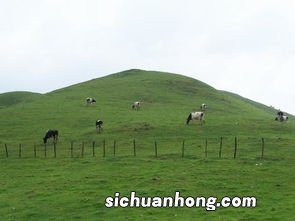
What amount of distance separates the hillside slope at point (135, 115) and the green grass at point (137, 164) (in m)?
0.18

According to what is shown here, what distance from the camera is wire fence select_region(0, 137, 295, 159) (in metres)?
50.0

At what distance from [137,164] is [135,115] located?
3364 centimetres

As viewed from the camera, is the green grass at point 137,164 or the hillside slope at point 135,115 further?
the hillside slope at point 135,115

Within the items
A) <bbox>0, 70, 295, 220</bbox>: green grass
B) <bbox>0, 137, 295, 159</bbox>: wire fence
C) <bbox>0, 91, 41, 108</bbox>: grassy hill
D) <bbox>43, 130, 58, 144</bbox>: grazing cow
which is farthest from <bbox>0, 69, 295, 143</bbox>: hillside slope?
<bbox>0, 91, 41, 108</bbox>: grassy hill

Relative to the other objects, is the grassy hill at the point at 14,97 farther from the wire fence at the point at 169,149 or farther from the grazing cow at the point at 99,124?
the wire fence at the point at 169,149

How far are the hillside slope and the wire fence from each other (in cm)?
405

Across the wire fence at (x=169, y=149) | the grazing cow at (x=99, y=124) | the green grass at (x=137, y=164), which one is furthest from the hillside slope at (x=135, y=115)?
the wire fence at (x=169, y=149)

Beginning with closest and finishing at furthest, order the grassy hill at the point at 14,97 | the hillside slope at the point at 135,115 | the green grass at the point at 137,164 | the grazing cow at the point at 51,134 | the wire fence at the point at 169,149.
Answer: the green grass at the point at 137,164, the wire fence at the point at 169,149, the grazing cow at the point at 51,134, the hillside slope at the point at 135,115, the grassy hill at the point at 14,97

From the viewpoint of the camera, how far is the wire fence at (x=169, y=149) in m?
50.0

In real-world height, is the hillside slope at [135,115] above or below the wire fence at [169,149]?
above

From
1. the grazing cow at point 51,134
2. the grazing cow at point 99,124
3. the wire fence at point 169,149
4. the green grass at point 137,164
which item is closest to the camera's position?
the green grass at point 137,164

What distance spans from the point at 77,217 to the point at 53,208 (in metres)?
2.88

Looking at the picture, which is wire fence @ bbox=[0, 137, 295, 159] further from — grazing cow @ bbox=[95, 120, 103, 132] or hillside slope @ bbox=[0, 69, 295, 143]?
grazing cow @ bbox=[95, 120, 103, 132]

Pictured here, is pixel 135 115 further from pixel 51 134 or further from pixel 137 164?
pixel 137 164
